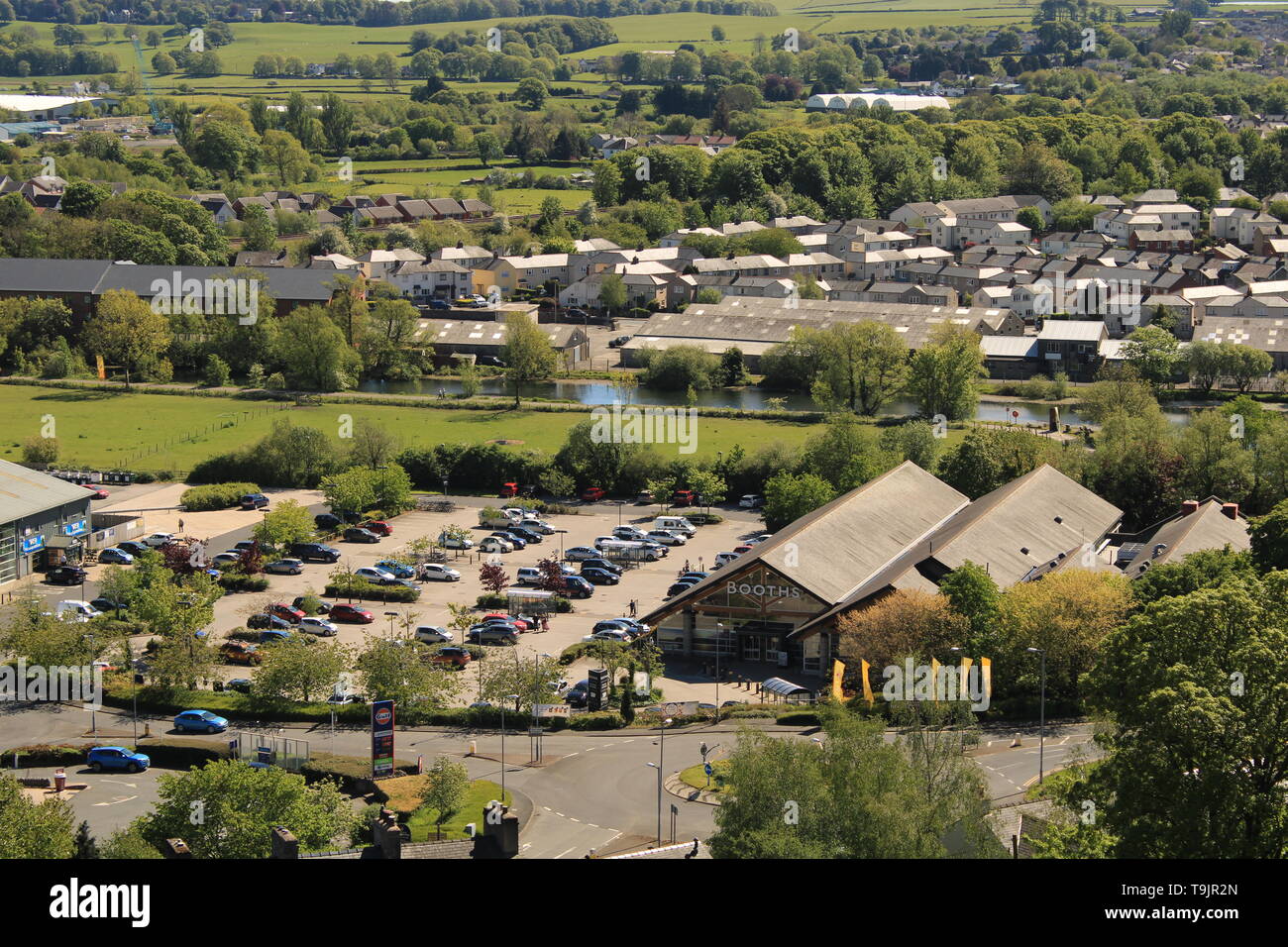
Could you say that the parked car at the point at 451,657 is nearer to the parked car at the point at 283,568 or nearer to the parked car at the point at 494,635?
the parked car at the point at 494,635

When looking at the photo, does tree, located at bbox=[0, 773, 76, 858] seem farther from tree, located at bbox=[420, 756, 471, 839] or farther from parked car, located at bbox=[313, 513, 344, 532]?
parked car, located at bbox=[313, 513, 344, 532]

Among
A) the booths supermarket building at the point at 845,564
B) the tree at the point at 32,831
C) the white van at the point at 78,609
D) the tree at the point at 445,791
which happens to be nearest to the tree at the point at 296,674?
the white van at the point at 78,609

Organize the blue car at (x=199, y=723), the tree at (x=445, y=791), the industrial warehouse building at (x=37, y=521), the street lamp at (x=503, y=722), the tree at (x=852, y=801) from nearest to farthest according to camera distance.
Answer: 1. the tree at (x=852, y=801)
2. the tree at (x=445, y=791)
3. the street lamp at (x=503, y=722)
4. the blue car at (x=199, y=723)
5. the industrial warehouse building at (x=37, y=521)

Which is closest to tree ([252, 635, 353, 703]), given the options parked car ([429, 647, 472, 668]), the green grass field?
parked car ([429, 647, 472, 668])

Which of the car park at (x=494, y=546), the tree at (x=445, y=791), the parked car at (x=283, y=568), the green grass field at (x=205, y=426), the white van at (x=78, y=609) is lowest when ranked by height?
the tree at (x=445, y=791)

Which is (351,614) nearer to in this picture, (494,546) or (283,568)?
(283,568)
